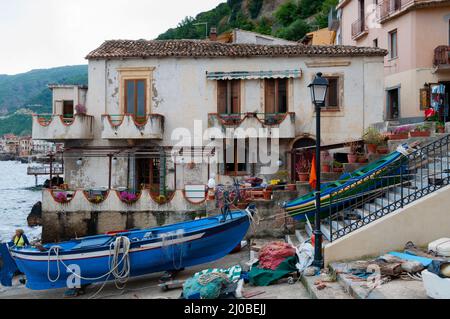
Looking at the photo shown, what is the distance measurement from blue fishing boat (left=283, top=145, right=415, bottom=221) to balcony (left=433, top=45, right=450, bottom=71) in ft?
38.3

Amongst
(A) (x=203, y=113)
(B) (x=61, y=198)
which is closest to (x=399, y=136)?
(A) (x=203, y=113)

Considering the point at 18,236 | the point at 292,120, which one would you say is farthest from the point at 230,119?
the point at 18,236

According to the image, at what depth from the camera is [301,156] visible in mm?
19312

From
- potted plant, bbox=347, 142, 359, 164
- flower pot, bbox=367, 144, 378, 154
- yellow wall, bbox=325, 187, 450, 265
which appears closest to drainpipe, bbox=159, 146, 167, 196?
potted plant, bbox=347, 142, 359, 164

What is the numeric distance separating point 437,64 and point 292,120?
28.0 feet

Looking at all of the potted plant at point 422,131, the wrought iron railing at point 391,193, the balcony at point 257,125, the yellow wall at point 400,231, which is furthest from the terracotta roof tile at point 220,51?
the yellow wall at point 400,231

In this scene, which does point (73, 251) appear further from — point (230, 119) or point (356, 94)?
point (356, 94)

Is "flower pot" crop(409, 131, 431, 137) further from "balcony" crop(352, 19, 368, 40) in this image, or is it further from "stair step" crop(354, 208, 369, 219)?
"balcony" crop(352, 19, 368, 40)

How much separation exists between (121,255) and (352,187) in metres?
6.12

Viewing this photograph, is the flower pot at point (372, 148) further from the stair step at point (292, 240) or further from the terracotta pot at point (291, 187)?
the stair step at point (292, 240)

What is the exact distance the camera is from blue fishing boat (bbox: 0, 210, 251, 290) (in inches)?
432

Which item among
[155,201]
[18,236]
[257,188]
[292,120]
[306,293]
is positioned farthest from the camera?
[292,120]

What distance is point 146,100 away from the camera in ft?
68.9

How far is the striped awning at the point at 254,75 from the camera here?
66.8 ft
